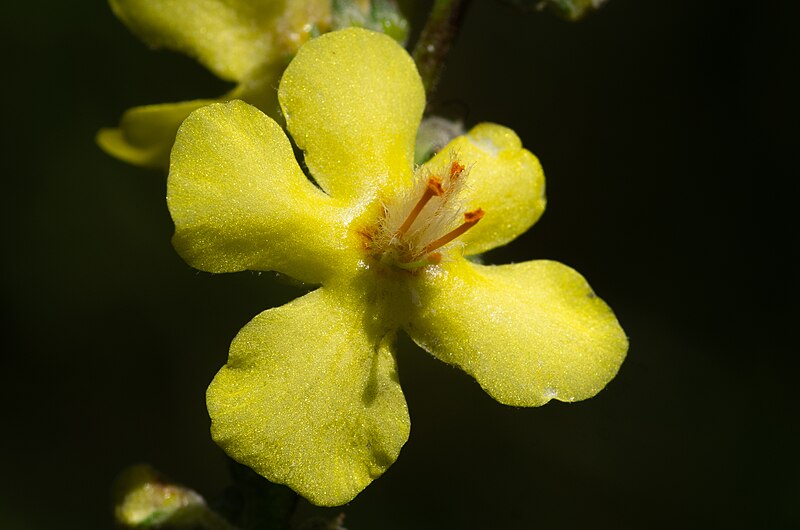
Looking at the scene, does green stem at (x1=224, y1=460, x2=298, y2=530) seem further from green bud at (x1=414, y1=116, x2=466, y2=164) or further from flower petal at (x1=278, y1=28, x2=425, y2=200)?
green bud at (x1=414, y1=116, x2=466, y2=164)

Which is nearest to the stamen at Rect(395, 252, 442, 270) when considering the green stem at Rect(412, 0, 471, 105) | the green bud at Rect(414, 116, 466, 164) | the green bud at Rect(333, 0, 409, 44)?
the green bud at Rect(414, 116, 466, 164)

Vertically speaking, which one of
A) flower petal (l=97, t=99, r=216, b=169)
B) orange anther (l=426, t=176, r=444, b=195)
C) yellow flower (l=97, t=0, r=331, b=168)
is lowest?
flower petal (l=97, t=99, r=216, b=169)

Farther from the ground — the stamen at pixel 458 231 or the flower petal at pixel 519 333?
the stamen at pixel 458 231

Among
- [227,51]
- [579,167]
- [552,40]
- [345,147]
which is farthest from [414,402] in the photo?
[345,147]

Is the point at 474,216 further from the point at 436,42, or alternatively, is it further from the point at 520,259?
the point at 520,259

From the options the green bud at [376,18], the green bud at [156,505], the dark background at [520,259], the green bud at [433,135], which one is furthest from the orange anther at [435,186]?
the dark background at [520,259]

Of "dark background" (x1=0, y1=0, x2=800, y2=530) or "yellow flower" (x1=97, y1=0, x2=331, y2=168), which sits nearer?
"yellow flower" (x1=97, y1=0, x2=331, y2=168)

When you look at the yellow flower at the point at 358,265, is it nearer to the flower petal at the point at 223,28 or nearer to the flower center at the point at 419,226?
the flower center at the point at 419,226

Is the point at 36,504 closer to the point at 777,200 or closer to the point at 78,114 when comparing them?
the point at 78,114
